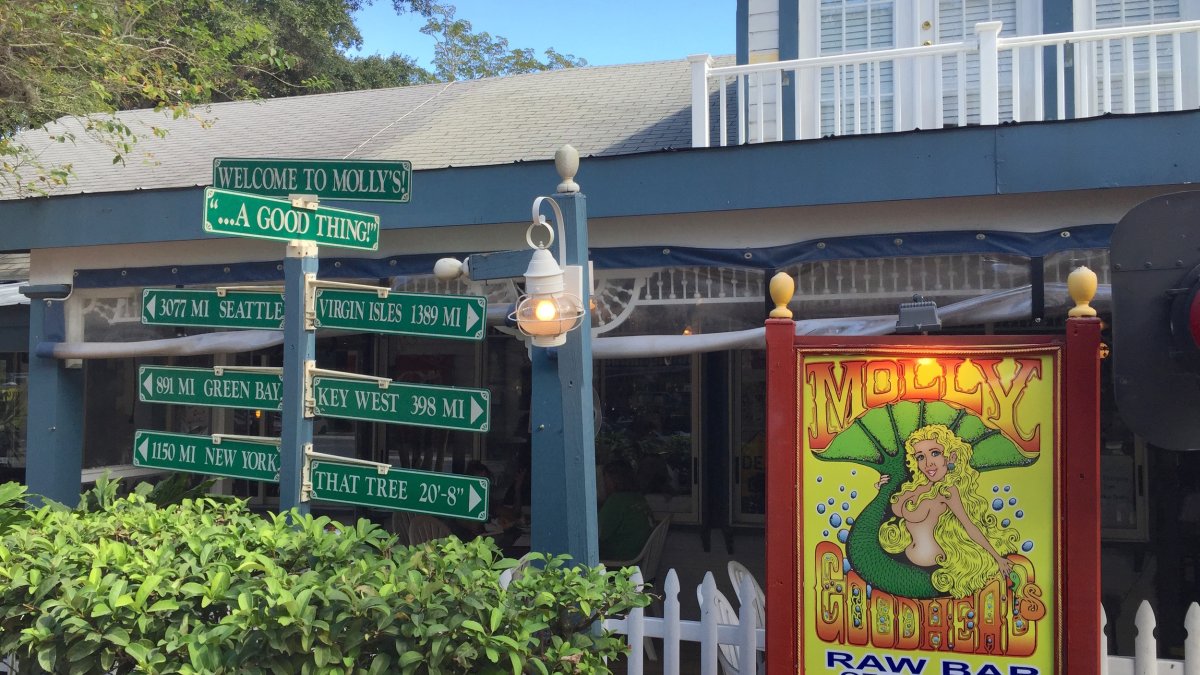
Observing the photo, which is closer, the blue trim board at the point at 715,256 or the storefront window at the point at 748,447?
the blue trim board at the point at 715,256

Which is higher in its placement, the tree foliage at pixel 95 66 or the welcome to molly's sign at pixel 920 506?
the tree foliage at pixel 95 66

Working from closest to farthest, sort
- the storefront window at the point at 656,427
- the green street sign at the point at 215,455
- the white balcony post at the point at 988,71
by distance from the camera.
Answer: the green street sign at the point at 215,455
the white balcony post at the point at 988,71
the storefront window at the point at 656,427

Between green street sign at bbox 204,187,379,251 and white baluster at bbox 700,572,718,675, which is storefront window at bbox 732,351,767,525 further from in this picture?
green street sign at bbox 204,187,379,251

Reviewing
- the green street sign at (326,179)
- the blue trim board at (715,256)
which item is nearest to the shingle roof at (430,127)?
the blue trim board at (715,256)

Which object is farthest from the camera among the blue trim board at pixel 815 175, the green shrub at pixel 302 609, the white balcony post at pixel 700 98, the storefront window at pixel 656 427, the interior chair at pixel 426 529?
the storefront window at pixel 656 427

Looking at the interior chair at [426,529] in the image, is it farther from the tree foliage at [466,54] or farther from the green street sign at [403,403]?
the tree foliage at [466,54]

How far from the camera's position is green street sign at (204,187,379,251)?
162 inches

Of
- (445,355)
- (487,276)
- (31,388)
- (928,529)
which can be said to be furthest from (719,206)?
(31,388)

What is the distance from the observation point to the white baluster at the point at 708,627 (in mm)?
4680

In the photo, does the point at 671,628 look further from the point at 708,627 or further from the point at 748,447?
the point at 748,447

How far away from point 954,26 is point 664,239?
328cm

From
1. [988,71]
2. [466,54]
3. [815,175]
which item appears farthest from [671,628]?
[466,54]

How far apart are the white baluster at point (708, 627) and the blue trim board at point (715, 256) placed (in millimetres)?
2362

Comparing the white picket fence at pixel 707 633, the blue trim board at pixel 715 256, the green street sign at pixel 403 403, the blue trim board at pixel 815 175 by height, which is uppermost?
the blue trim board at pixel 815 175
